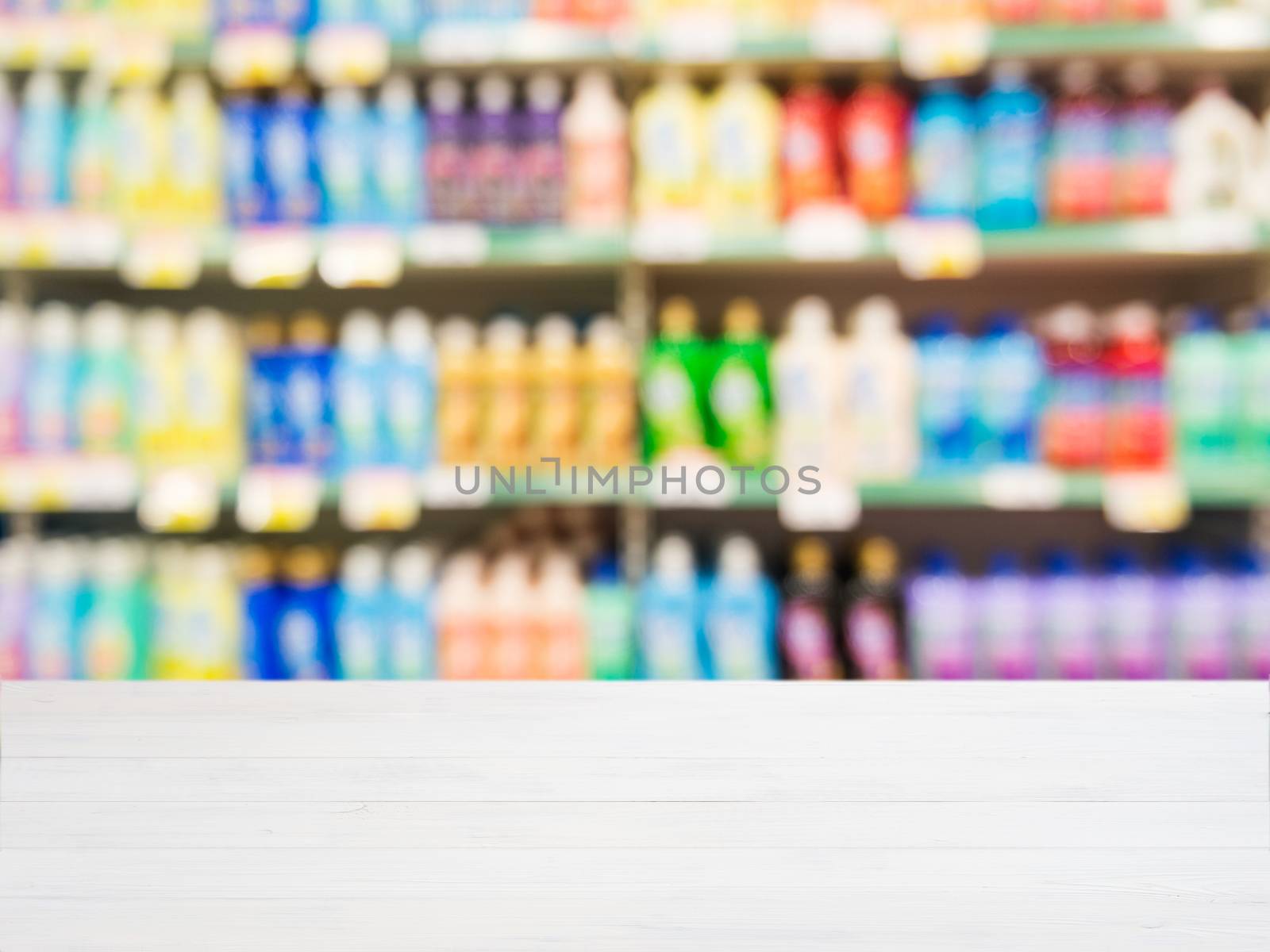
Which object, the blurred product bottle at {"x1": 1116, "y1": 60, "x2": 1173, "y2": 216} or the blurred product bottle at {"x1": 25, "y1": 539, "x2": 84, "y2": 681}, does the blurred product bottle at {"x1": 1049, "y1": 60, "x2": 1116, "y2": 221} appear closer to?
the blurred product bottle at {"x1": 1116, "y1": 60, "x2": 1173, "y2": 216}

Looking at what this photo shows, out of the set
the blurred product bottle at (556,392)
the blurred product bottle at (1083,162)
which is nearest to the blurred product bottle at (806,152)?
the blurred product bottle at (1083,162)

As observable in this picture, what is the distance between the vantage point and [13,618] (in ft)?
6.31

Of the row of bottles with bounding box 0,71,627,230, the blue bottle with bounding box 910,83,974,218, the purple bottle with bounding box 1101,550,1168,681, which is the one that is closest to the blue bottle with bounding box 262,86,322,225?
the row of bottles with bounding box 0,71,627,230

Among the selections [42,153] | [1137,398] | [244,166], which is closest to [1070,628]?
[1137,398]

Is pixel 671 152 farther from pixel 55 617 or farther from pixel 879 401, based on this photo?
pixel 55 617

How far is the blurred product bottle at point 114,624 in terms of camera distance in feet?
6.25

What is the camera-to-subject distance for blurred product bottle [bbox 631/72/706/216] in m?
1.88
